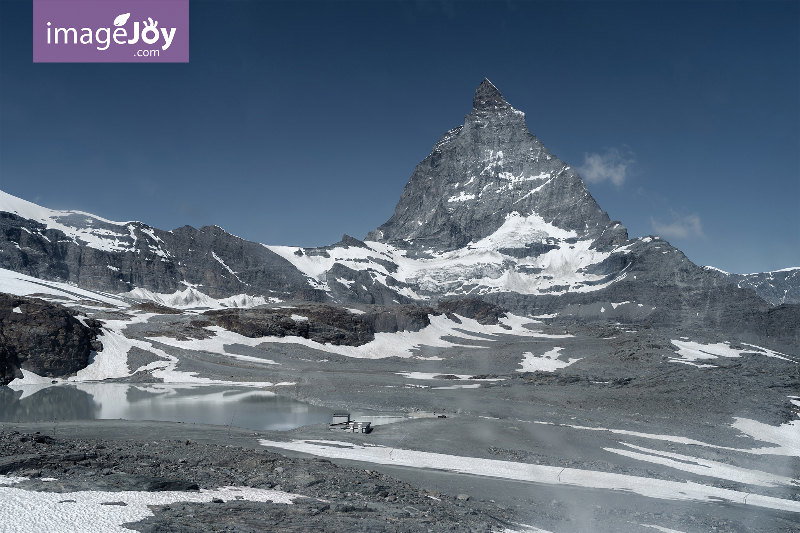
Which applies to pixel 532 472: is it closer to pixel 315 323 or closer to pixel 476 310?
pixel 315 323

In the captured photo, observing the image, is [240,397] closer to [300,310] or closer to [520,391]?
[520,391]

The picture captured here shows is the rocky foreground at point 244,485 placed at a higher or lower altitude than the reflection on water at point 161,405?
higher

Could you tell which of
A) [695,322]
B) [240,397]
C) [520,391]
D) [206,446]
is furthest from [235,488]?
[695,322]

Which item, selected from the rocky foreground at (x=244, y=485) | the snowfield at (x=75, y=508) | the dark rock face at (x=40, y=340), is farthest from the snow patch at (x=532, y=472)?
the dark rock face at (x=40, y=340)

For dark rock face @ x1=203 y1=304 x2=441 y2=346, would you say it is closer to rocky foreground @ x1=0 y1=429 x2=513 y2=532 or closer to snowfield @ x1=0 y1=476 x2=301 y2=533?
rocky foreground @ x1=0 y1=429 x2=513 y2=532

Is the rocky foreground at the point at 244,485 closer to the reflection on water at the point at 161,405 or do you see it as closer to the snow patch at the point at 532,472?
the snow patch at the point at 532,472

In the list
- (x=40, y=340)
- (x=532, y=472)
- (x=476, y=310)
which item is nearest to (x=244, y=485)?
(x=532, y=472)

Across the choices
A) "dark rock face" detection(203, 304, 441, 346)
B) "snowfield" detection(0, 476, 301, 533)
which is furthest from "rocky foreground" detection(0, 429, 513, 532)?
"dark rock face" detection(203, 304, 441, 346)
